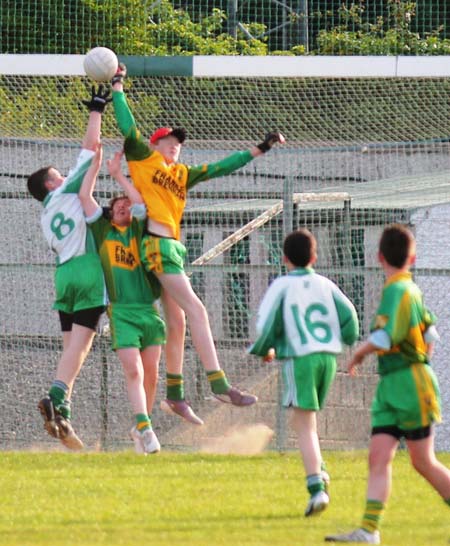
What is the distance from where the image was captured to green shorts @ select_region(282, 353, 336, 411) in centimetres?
850

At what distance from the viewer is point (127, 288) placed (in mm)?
11047

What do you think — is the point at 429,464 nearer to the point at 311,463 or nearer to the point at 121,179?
the point at 311,463

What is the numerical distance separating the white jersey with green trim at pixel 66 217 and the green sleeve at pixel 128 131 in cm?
42

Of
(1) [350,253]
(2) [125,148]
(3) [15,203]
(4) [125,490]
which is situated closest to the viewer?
(4) [125,490]

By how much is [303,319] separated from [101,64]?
2.94 meters

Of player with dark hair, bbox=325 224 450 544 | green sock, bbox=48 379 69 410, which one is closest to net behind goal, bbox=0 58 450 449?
green sock, bbox=48 379 69 410

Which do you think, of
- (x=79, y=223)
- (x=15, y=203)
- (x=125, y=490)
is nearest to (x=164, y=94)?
(x=15, y=203)

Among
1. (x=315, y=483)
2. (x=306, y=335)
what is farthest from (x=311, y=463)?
(x=306, y=335)

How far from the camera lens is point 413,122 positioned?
51.9 ft

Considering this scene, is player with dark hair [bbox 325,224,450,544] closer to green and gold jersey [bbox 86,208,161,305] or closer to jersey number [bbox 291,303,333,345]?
jersey number [bbox 291,303,333,345]

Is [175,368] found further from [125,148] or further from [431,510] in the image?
[431,510]

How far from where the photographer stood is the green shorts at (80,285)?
426 inches

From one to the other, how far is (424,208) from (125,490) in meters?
6.09

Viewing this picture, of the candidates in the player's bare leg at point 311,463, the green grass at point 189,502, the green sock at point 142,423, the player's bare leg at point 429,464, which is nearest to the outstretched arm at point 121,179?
the green sock at point 142,423
